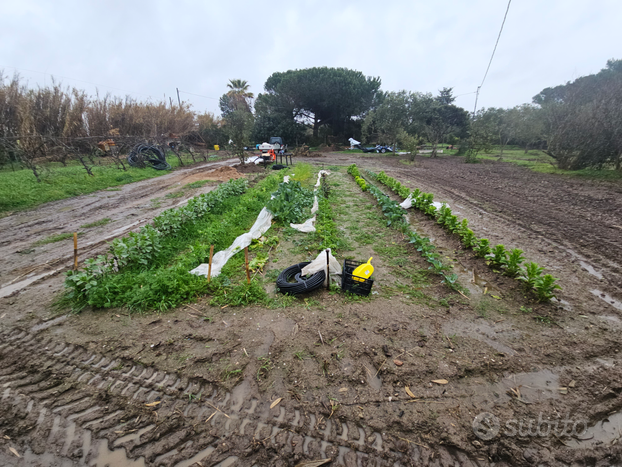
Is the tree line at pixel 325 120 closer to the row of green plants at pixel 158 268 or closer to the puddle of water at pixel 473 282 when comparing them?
the row of green plants at pixel 158 268

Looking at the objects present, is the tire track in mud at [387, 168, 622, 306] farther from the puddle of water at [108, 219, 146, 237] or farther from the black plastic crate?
the puddle of water at [108, 219, 146, 237]

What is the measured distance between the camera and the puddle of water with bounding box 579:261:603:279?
450 cm

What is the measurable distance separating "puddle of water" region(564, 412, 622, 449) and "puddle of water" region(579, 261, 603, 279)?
3.15 m

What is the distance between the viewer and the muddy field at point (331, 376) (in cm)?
214

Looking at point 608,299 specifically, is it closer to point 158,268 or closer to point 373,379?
point 373,379

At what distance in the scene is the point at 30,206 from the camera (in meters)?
9.36

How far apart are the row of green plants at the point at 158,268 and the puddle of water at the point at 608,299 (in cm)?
574

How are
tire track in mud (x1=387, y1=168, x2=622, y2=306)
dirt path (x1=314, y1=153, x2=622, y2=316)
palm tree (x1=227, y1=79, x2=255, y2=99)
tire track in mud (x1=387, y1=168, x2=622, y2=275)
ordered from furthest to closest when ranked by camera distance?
palm tree (x1=227, y1=79, x2=255, y2=99) → tire track in mud (x1=387, y1=168, x2=622, y2=275) → tire track in mud (x1=387, y1=168, x2=622, y2=306) → dirt path (x1=314, y1=153, x2=622, y2=316)

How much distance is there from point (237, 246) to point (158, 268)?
152 centimetres

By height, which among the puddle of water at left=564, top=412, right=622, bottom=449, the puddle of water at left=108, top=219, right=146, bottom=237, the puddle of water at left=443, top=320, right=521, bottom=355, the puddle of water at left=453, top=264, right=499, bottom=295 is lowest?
the puddle of water at left=564, top=412, right=622, bottom=449

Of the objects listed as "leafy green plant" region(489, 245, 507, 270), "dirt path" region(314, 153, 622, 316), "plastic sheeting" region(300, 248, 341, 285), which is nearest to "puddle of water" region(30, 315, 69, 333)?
"plastic sheeting" region(300, 248, 341, 285)

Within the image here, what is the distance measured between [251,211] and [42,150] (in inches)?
576

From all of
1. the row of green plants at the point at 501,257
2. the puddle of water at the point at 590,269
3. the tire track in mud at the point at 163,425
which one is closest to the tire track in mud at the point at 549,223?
the puddle of water at the point at 590,269

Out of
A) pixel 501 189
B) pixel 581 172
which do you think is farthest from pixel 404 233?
pixel 581 172
